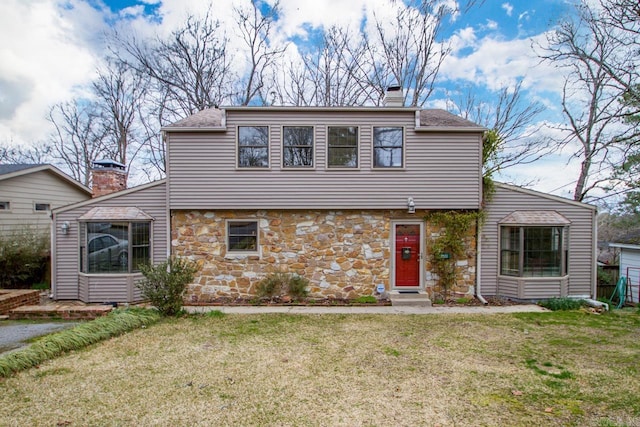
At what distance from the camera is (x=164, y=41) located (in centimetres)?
1631

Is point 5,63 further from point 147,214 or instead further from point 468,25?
point 468,25

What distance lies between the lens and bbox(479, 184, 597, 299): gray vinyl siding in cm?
900

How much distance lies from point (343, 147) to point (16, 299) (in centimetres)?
863

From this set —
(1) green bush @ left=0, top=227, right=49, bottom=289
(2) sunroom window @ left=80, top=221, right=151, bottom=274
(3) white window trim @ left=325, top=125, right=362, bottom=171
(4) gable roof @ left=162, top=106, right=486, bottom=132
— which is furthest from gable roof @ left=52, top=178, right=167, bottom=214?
(3) white window trim @ left=325, top=125, right=362, bottom=171

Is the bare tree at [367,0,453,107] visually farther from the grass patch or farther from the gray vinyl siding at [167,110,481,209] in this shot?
the grass patch

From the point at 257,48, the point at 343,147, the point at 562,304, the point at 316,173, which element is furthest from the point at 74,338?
the point at 257,48

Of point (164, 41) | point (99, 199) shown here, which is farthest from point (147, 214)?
point (164, 41)

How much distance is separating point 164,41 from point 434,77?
1367 cm

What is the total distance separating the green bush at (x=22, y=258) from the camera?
9508 mm

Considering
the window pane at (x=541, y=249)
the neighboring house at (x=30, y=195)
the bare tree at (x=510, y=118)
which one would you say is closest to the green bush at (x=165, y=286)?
the neighboring house at (x=30, y=195)

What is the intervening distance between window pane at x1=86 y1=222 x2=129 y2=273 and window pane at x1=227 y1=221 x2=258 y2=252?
105 inches

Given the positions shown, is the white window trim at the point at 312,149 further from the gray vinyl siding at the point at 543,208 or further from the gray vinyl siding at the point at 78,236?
the gray vinyl siding at the point at 543,208

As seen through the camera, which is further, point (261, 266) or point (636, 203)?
point (636, 203)

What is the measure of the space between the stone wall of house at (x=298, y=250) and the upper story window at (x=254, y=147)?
1333 millimetres
